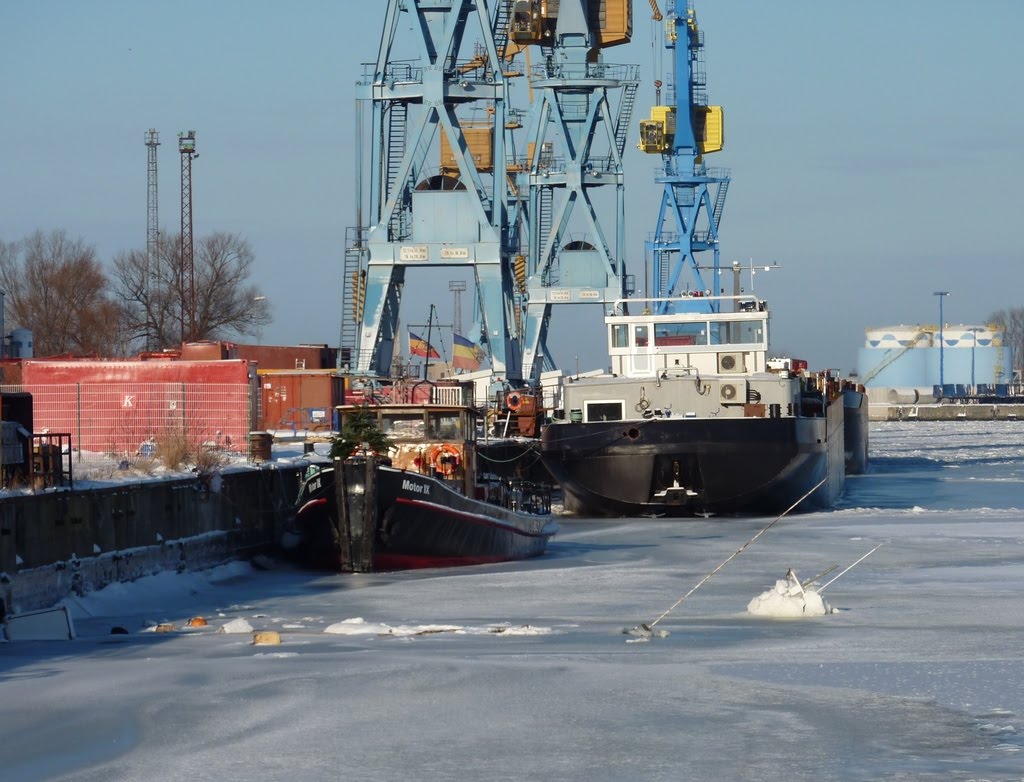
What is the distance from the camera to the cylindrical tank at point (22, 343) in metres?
54.0

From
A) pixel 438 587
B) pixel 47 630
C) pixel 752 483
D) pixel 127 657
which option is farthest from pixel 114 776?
pixel 752 483

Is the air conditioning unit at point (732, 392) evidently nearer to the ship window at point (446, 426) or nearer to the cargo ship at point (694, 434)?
the cargo ship at point (694, 434)

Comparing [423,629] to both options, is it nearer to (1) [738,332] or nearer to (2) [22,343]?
(1) [738,332]

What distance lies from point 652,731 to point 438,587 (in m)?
9.56

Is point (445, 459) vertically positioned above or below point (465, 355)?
below

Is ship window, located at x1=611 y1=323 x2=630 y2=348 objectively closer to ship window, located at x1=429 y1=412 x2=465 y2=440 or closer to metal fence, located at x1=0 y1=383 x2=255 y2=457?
metal fence, located at x1=0 y1=383 x2=255 y2=457

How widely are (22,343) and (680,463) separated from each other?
2988cm

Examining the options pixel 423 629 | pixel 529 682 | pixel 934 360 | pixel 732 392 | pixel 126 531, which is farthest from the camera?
pixel 934 360

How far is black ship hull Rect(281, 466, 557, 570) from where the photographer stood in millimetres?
21875

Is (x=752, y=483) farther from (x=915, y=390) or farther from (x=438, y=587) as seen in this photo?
(x=915, y=390)

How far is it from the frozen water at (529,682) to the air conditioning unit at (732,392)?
12108 millimetres

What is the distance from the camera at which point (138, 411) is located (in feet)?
106

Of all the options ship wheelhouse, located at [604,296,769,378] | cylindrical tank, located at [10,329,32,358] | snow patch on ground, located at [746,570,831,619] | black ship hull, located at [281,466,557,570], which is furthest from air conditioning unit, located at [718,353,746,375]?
cylindrical tank, located at [10,329,32,358]

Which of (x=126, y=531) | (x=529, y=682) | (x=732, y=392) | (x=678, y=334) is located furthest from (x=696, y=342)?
(x=529, y=682)
